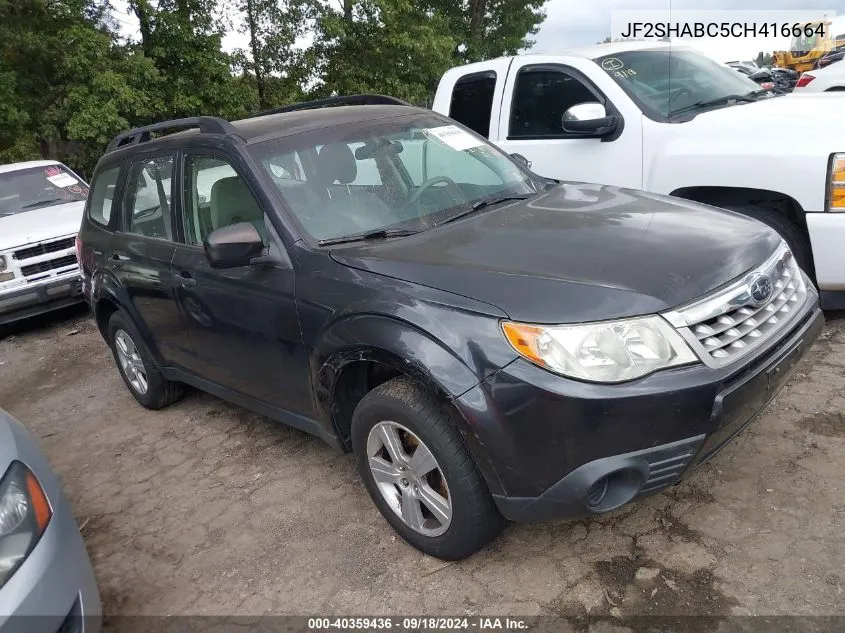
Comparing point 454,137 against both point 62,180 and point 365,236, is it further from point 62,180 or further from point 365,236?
point 62,180

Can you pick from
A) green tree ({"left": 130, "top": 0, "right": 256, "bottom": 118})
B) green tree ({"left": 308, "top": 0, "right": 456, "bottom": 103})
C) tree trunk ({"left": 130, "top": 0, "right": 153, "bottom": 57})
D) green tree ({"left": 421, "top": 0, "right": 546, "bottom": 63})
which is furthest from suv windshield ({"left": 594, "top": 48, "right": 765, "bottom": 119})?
green tree ({"left": 421, "top": 0, "right": 546, "bottom": 63})

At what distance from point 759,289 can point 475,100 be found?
3761 mm

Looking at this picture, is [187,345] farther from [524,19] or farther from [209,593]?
[524,19]

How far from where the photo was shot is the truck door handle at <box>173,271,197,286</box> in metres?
3.54

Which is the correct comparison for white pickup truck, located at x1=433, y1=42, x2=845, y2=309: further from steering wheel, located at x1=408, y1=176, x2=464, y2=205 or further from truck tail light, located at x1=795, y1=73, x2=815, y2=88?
truck tail light, located at x1=795, y1=73, x2=815, y2=88

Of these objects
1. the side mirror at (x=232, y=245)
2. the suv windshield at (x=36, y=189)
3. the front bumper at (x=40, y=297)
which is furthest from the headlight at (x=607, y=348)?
the suv windshield at (x=36, y=189)

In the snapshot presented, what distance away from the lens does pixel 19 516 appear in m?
2.16

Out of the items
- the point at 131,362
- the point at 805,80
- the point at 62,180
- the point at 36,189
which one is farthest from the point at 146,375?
the point at 805,80

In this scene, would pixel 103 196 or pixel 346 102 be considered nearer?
pixel 346 102

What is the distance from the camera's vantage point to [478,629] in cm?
244

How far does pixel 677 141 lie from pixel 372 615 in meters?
3.49

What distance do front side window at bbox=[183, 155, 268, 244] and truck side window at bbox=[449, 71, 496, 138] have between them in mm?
2738

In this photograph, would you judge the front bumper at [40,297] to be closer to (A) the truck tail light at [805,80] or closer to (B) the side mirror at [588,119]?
(B) the side mirror at [588,119]

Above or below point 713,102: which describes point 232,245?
below
